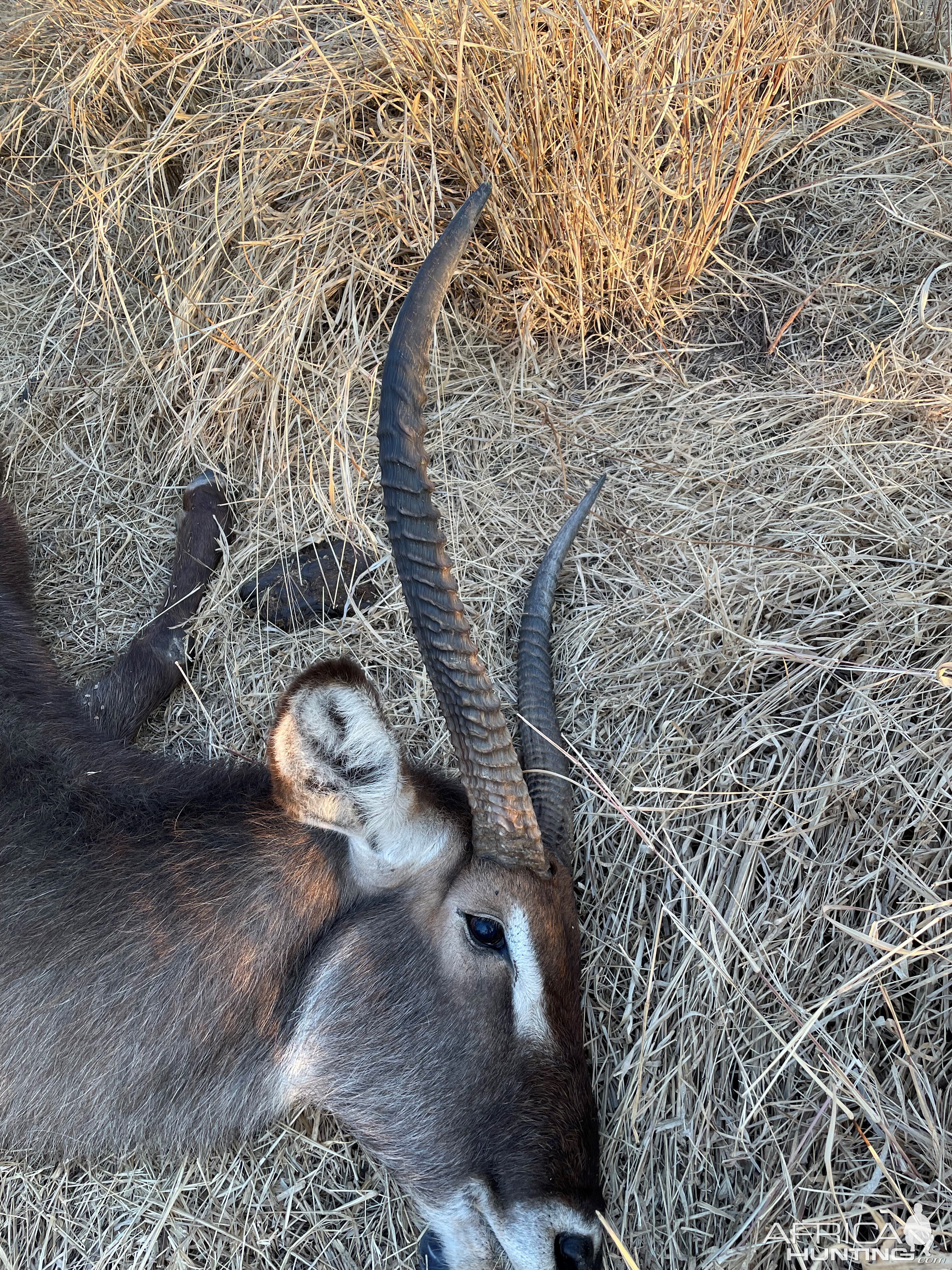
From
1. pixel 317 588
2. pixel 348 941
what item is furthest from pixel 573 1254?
pixel 317 588

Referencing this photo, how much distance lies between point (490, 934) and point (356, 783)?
0.49m

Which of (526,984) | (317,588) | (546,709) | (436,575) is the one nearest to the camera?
(436,575)

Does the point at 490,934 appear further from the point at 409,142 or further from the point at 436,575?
the point at 409,142

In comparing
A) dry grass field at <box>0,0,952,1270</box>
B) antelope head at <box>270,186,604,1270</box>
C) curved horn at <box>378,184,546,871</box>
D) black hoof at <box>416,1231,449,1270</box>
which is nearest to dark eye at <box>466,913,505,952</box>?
antelope head at <box>270,186,604,1270</box>

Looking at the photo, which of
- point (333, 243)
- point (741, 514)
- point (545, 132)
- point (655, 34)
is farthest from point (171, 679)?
point (655, 34)

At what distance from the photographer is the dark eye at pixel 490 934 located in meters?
2.54

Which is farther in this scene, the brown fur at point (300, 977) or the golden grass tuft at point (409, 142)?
the golden grass tuft at point (409, 142)

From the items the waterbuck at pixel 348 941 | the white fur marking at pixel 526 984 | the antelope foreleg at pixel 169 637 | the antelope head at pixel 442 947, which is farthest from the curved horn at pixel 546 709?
the antelope foreleg at pixel 169 637

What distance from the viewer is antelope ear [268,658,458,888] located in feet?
7.73

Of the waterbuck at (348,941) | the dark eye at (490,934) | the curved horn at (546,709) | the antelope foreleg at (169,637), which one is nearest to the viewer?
the waterbuck at (348,941)

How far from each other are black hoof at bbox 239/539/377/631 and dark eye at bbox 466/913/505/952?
1548 millimetres

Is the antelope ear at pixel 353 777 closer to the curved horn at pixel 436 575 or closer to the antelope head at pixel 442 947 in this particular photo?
the antelope head at pixel 442 947

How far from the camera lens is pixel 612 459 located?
3.90 meters

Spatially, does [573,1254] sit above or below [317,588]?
below
